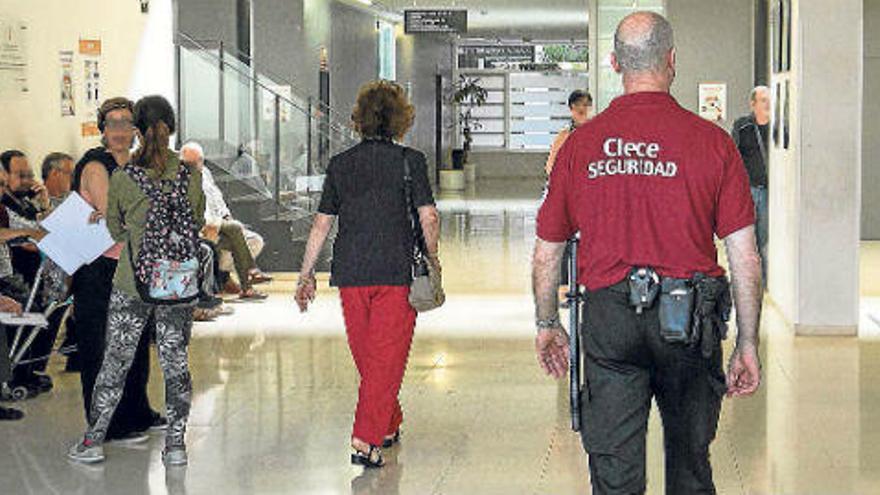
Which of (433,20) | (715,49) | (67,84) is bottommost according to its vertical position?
(67,84)

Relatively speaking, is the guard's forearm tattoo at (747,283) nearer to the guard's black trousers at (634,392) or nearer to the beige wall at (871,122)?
the guard's black trousers at (634,392)

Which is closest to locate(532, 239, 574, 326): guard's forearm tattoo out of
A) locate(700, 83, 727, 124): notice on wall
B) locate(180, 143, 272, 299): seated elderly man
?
locate(180, 143, 272, 299): seated elderly man

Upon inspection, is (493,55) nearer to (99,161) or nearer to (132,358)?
(99,161)

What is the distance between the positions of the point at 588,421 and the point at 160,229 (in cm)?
311

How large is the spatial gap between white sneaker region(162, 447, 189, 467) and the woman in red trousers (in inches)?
27.3

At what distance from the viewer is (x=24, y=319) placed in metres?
8.65

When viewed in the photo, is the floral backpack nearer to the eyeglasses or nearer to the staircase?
the eyeglasses

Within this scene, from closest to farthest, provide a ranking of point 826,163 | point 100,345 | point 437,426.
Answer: point 100,345 → point 437,426 → point 826,163

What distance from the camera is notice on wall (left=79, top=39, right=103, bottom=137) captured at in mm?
12234

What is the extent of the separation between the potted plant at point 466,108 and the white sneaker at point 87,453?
32.1 metres

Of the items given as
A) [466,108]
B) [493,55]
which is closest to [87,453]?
[466,108]

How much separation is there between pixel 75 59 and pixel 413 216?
537 centimetres

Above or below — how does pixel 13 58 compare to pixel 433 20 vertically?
below

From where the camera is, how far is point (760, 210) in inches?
520
